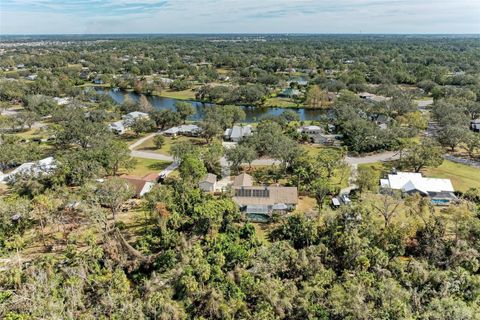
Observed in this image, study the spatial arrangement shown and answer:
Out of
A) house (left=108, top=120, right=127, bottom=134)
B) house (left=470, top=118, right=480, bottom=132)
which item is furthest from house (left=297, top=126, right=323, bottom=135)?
house (left=108, top=120, right=127, bottom=134)

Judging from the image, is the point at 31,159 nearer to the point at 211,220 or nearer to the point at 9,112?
the point at 211,220

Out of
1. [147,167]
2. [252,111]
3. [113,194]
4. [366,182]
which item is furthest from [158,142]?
[252,111]

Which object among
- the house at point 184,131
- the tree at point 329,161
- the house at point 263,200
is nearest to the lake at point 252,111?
the house at point 184,131

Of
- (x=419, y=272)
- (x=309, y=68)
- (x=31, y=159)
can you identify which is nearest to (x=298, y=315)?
(x=419, y=272)

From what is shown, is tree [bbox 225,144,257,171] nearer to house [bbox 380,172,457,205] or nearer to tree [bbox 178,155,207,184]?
tree [bbox 178,155,207,184]

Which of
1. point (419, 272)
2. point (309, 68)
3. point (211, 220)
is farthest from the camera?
point (309, 68)
